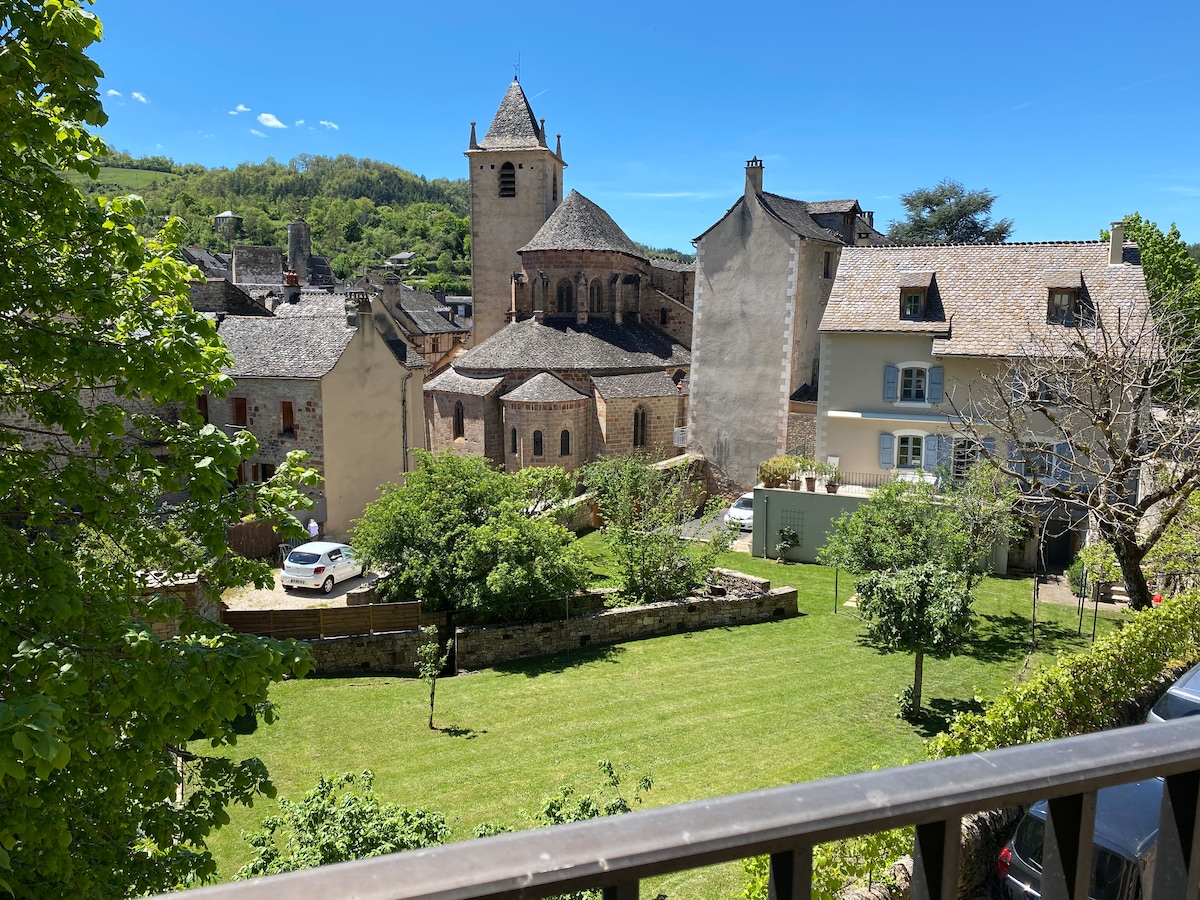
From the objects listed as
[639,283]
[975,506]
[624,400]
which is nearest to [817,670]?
[975,506]

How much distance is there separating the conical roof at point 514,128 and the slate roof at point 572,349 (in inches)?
429

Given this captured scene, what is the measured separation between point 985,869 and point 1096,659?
13.4 feet

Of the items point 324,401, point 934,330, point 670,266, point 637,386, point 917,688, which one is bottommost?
point 917,688

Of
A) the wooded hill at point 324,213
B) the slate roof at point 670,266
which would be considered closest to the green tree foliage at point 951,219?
the slate roof at point 670,266

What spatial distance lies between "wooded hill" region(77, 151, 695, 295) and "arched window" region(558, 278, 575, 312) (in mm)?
81065

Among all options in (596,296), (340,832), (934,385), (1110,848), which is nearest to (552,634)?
(340,832)

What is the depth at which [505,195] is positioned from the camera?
47.0 meters

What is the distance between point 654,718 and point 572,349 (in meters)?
25.3

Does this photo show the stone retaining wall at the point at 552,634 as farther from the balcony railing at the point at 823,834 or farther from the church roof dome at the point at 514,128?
the church roof dome at the point at 514,128

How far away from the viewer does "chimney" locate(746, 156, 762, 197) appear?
33219 mm

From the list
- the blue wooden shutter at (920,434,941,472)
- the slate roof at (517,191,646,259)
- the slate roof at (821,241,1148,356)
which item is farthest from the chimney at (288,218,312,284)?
the blue wooden shutter at (920,434,941,472)

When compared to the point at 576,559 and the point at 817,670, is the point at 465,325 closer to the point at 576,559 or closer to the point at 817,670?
the point at 576,559

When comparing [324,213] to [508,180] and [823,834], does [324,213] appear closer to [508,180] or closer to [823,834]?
[508,180]

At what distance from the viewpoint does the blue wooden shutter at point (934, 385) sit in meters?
26.4
